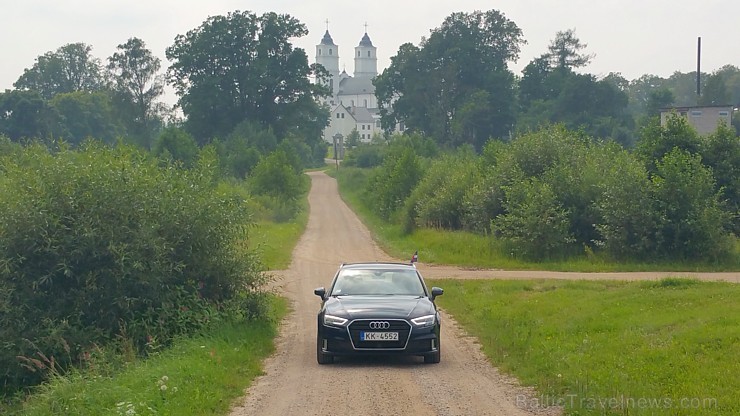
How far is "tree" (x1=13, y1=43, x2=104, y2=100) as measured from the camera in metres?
118

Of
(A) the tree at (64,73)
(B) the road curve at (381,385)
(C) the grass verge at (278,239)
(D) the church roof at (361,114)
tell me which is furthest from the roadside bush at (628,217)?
(D) the church roof at (361,114)

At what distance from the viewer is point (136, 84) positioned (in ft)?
293

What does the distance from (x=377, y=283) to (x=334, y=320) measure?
5.45 ft

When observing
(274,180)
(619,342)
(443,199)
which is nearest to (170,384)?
(619,342)

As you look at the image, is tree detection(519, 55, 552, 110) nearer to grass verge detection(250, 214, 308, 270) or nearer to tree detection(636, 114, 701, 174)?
grass verge detection(250, 214, 308, 270)

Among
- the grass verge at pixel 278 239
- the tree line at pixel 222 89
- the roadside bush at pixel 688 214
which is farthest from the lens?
the tree line at pixel 222 89

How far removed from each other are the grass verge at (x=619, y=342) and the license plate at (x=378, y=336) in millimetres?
1756

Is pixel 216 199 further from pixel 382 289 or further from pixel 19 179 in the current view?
pixel 382 289

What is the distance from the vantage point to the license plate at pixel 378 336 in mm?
12914

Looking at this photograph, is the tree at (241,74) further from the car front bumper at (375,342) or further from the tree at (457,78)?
the car front bumper at (375,342)

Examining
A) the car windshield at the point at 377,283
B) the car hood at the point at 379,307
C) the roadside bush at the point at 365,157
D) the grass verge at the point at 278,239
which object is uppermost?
the roadside bush at the point at 365,157

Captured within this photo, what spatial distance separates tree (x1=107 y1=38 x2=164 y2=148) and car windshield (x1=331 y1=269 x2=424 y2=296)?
3019 inches

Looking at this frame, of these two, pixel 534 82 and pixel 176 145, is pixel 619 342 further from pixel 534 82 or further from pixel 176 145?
pixel 534 82

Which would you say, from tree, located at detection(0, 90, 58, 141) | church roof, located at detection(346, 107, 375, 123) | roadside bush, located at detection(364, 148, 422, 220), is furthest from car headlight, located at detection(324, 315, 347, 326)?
church roof, located at detection(346, 107, 375, 123)
